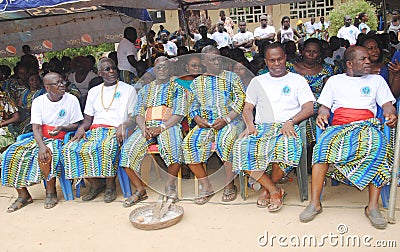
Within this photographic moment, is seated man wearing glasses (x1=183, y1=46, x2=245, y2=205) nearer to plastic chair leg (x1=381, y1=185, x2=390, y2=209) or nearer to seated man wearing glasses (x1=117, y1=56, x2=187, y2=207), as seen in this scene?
seated man wearing glasses (x1=117, y1=56, x2=187, y2=207)

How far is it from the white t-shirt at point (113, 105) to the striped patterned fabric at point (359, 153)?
1.78m

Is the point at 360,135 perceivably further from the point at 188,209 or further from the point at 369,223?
the point at 188,209

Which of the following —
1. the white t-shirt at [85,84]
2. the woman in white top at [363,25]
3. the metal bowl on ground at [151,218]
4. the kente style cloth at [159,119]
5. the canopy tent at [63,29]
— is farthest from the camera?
Result: the woman in white top at [363,25]

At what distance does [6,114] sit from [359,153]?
3606 mm

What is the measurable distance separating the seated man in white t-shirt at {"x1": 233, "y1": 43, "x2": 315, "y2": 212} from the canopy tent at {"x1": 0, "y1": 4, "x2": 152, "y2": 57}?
4.27 m

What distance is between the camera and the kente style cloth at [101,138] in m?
3.85

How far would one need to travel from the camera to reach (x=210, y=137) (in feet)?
12.4

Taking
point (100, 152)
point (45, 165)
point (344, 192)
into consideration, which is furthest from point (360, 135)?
point (45, 165)

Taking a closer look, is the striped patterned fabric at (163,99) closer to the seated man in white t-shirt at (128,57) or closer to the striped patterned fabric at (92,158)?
the striped patterned fabric at (92,158)

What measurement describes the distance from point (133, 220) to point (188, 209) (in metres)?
0.50

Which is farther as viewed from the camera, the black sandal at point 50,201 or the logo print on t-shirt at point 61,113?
the logo print on t-shirt at point 61,113

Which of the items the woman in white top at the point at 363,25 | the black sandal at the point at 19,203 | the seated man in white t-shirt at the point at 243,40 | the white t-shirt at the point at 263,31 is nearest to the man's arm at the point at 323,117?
the black sandal at the point at 19,203

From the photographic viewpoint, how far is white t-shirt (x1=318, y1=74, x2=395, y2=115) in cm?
331

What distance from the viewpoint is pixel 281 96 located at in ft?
11.8
